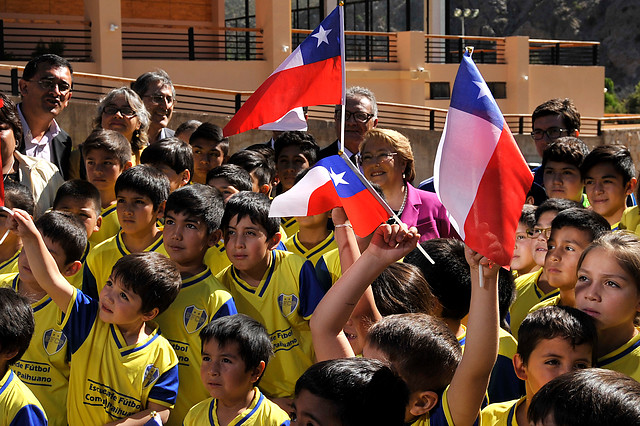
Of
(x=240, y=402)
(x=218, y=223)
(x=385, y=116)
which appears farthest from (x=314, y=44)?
(x=385, y=116)

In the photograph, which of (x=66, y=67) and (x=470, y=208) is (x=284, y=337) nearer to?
(x=470, y=208)

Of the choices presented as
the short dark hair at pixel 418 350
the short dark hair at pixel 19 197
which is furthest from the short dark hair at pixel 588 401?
the short dark hair at pixel 19 197

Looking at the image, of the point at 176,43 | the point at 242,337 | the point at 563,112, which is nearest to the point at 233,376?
the point at 242,337

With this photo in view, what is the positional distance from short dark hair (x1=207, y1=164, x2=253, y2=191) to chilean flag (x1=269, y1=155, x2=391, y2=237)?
1.69m

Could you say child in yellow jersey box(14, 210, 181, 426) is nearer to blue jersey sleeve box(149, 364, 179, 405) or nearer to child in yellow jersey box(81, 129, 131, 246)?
blue jersey sleeve box(149, 364, 179, 405)

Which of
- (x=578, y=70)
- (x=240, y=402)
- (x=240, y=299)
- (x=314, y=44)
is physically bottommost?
(x=240, y=402)

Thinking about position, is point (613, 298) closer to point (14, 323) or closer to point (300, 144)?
point (14, 323)

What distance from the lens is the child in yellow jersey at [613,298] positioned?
337 cm

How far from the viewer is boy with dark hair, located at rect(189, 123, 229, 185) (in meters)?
7.09

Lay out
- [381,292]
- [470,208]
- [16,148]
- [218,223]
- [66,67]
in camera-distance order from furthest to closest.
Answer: [66,67] < [16,148] < [218,223] < [381,292] < [470,208]

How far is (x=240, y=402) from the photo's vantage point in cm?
388

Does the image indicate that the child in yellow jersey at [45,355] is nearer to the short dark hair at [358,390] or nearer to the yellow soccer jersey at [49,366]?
the yellow soccer jersey at [49,366]

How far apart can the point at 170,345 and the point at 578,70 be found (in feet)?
78.7

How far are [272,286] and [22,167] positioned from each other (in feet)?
7.56
